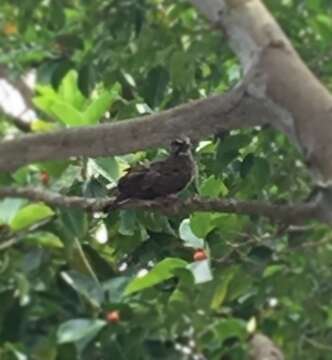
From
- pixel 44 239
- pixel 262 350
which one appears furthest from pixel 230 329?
pixel 44 239

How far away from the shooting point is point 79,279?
1.65 meters

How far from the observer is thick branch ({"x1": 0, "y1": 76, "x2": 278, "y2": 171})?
27.7 inches

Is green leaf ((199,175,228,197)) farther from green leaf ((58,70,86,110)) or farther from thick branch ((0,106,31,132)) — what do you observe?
thick branch ((0,106,31,132))

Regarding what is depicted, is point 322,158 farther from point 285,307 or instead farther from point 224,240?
point 285,307

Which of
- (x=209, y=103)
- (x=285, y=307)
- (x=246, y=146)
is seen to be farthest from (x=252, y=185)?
(x=285, y=307)

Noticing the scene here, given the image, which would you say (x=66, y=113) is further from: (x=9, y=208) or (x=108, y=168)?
(x=9, y=208)

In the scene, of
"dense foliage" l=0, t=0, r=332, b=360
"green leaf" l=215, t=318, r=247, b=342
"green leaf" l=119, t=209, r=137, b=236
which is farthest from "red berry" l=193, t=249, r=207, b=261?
"green leaf" l=215, t=318, r=247, b=342

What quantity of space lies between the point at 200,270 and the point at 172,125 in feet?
1.32

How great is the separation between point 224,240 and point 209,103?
478 mm

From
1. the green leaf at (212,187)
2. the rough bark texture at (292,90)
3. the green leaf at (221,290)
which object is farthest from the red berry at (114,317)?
the rough bark texture at (292,90)

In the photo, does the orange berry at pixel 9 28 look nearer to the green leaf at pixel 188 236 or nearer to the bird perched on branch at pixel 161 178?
the green leaf at pixel 188 236

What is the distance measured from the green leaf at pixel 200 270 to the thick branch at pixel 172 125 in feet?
1.23

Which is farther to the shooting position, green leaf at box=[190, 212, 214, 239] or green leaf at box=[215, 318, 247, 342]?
green leaf at box=[215, 318, 247, 342]

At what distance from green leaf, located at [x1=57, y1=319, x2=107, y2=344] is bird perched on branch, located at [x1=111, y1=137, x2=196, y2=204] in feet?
2.43
